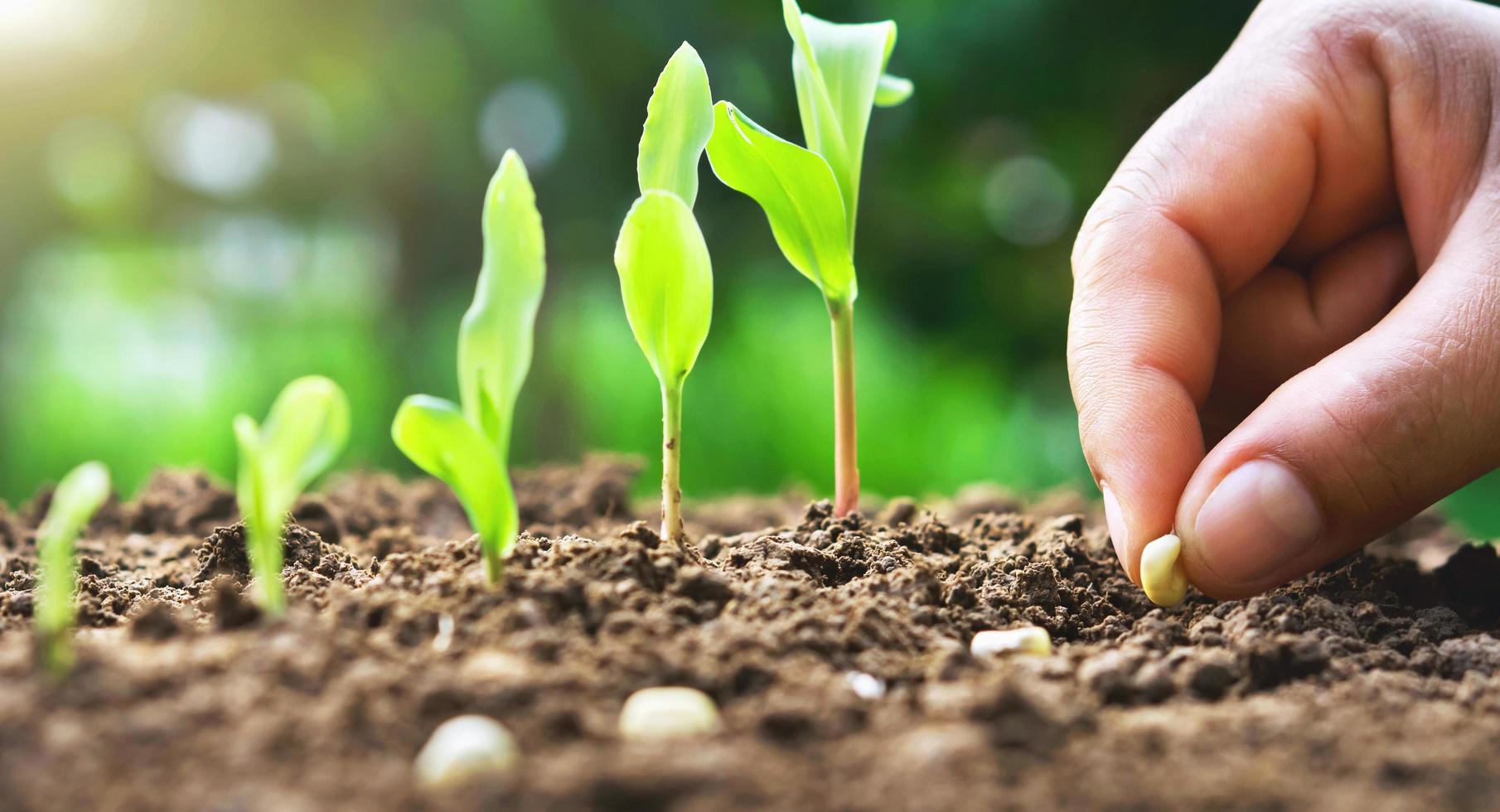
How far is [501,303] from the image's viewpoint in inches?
26.9

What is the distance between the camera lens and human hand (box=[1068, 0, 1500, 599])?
2.80ft

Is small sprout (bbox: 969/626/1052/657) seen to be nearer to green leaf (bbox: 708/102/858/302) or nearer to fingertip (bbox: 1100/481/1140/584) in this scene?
fingertip (bbox: 1100/481/1140/584)

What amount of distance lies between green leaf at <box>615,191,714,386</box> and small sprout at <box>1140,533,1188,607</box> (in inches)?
15.7

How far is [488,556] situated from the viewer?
685mm

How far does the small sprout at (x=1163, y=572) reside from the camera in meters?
0.85

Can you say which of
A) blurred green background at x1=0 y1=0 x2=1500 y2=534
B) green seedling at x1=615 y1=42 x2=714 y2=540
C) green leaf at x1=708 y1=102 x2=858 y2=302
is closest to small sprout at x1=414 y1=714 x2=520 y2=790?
green seedling at x1=615 y1=42 x2=714 y2=540

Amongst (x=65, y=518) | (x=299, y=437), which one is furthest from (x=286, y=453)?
(x=65, y=518)

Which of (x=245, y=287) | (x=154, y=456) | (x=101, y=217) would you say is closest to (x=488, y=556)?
(x=154, y=456)

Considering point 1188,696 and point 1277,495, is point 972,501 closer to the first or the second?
point 1277,495

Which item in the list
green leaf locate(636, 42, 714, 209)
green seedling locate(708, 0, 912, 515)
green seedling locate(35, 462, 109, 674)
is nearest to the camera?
green seedling locate(35, 462, 109, 674)

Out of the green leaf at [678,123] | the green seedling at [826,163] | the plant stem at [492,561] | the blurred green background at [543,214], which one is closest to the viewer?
the plant stem at [492,561]

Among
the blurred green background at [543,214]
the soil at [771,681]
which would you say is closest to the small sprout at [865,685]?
the soil at [771,681]

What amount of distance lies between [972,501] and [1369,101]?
0.68 meters

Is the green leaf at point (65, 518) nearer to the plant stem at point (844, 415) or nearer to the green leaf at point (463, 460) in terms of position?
the green leaf at point (463, 460)
